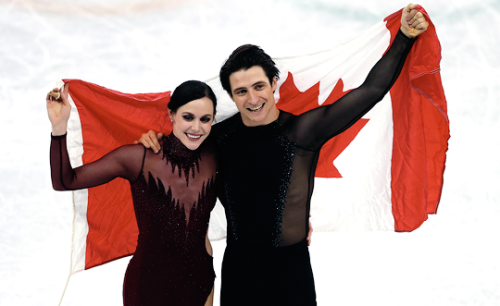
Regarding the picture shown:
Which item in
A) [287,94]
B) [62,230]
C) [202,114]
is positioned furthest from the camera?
[62,230]

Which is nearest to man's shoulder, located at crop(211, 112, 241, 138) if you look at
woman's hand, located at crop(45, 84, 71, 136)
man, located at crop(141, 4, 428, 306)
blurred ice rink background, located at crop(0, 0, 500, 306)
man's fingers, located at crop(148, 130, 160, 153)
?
man, located at crop(141, 4, 428, 306)

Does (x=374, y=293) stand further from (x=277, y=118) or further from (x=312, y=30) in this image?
(x=312, y=30)

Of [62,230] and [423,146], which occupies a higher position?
[423,146]

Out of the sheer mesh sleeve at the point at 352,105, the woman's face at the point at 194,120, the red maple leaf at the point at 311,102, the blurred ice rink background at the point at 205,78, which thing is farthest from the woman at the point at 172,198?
the blurred ice rink background at the point at 205,78

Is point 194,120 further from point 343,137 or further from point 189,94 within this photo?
point 343,137

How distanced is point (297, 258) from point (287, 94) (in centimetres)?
95

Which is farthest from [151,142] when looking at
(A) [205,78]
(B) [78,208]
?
(A) [205,78]

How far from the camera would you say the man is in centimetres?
213

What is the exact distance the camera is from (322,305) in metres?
3.63

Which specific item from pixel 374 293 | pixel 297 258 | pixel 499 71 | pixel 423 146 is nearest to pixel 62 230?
pixel 374 293

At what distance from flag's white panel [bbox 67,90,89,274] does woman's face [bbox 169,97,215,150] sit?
0.68m

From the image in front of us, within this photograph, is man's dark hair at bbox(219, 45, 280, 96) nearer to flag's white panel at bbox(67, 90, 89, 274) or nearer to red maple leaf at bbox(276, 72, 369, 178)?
red maple leaf at bbox(276, 72, 369, 178)

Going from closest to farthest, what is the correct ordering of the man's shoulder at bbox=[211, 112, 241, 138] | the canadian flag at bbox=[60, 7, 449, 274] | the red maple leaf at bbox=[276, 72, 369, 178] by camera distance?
the man's shoulder at bbox=[211, 112, 241, 138], the canadian flag at bbox=[60, 7, 449, 274], the red maple leaf at bbox=[276, 72, 369, 178]

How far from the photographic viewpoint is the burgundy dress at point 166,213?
6.93 feet
